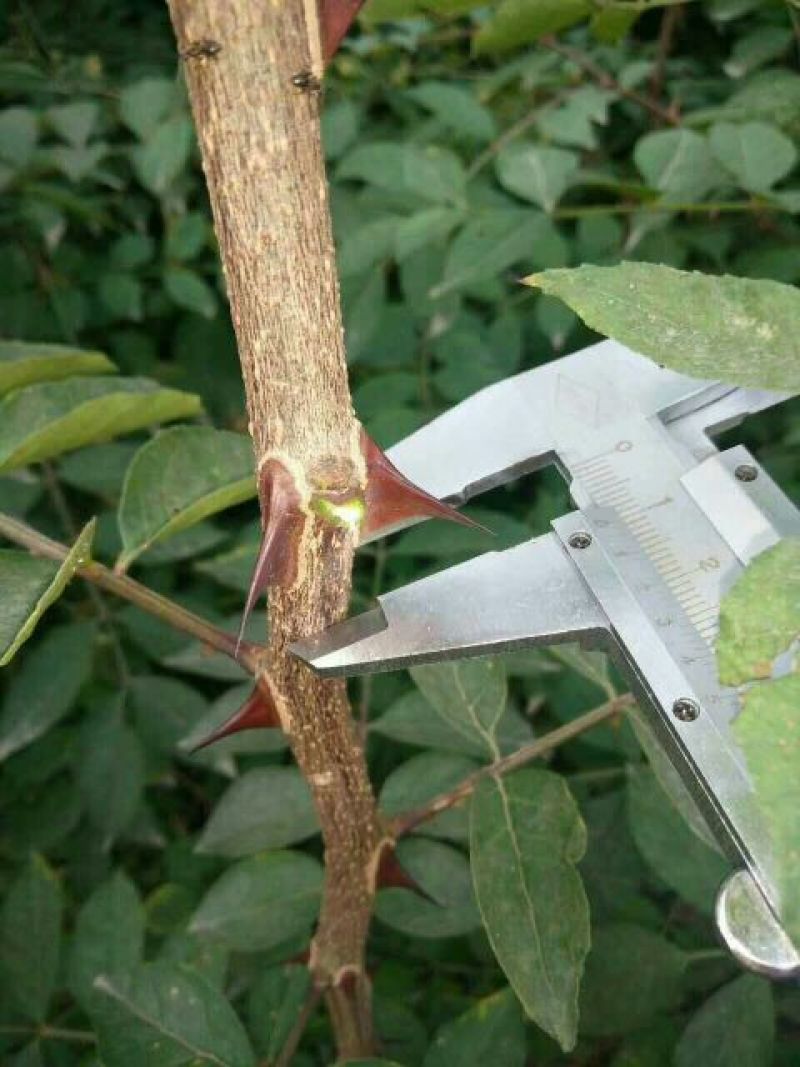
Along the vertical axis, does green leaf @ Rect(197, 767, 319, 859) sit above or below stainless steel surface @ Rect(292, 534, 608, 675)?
below

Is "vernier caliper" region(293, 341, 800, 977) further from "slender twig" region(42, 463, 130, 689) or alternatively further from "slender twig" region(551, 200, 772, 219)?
"slender twig" region(42, 463, 130, 689)

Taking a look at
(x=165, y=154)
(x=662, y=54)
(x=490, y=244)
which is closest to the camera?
(x=490, y=244)

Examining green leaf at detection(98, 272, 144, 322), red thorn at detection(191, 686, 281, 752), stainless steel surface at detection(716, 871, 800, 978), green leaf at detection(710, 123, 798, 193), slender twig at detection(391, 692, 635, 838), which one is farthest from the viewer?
green leaf at detection(98, 272, 144, 322)

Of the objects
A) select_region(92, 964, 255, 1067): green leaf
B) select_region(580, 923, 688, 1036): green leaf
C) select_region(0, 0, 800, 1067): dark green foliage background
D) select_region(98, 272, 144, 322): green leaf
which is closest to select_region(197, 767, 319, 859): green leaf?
select_region(0, 0, 800, 1067): dark green foliage background

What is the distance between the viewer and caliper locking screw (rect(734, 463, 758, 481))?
640mm

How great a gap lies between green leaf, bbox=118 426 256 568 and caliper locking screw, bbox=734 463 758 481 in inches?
11.3

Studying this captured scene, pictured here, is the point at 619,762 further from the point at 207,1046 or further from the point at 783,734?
the point at 783,734

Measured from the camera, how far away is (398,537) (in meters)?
1.09

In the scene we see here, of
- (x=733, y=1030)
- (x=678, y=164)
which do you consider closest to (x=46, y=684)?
(x=733, y=1030)

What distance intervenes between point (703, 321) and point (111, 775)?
2.69 feet

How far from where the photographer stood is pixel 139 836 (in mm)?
1208

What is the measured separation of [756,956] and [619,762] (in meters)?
0.62

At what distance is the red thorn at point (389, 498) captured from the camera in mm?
516

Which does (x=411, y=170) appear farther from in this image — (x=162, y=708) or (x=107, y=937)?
(x=107, y=937)
